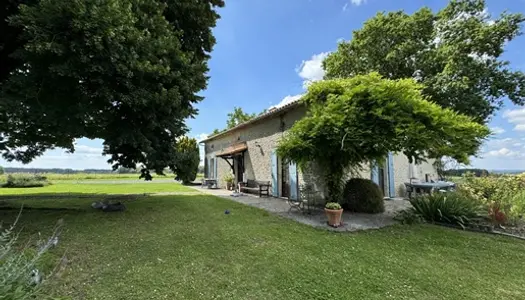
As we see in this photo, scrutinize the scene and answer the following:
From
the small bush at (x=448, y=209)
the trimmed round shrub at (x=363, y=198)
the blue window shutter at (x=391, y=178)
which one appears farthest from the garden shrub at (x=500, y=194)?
the trimmed round shrub at (x=363, y=198)

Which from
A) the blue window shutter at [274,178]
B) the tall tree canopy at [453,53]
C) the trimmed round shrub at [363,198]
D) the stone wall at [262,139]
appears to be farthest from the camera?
the tall tree canopy at [453,53]

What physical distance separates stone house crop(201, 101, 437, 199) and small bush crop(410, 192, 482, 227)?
222cm

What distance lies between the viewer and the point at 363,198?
9078 millimetres

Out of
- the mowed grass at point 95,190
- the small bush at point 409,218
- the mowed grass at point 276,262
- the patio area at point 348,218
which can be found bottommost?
the mowed grass at point 276,262

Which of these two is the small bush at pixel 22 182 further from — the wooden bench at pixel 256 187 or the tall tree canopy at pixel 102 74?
the wooden bench at pixel 256 187

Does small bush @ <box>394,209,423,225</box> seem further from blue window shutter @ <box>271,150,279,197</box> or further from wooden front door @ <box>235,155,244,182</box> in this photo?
wooden front door @ <box>235,155,244,182</box>

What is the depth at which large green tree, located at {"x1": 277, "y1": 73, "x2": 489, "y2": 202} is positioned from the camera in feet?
22.6

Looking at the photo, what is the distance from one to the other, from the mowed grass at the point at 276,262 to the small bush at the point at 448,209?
76 cm

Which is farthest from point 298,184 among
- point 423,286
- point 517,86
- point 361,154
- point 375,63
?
point 517,86

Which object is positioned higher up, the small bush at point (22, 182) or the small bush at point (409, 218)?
the small bush at point (22, 182)

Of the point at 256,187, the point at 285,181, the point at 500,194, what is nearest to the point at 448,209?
the point at 500,194

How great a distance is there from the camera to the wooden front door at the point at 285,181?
1261 cm

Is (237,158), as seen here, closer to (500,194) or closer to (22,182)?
(500,194)

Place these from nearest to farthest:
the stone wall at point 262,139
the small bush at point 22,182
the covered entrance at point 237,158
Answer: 1. the stone wall at point 262,139
2. the covered entrance at point 237,158
3. the small bush at point 22,182
